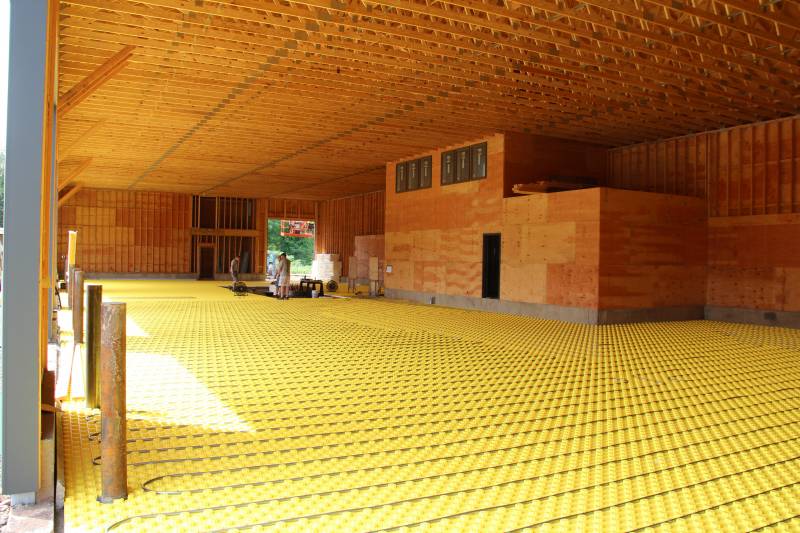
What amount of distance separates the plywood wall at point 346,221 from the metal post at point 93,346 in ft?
72.9

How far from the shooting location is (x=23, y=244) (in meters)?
3.14

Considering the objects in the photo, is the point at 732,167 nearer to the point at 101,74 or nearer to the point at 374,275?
the point at 374,275

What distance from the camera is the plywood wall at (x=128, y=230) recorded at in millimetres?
29016

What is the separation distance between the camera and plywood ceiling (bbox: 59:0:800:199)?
796 centimetres

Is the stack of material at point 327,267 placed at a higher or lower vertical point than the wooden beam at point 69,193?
lower

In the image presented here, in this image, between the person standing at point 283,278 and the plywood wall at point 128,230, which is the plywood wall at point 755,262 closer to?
the person standing at point 283,278

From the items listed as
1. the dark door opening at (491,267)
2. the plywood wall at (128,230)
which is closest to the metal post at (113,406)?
the dark door opening at (491,267)

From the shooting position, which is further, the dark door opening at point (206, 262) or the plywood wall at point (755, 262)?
the dark door opening at point (206, 262)

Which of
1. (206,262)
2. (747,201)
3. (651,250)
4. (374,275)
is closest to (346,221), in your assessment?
(206,262)

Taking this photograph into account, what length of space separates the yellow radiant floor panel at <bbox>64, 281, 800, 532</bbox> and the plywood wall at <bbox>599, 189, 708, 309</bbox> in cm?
384

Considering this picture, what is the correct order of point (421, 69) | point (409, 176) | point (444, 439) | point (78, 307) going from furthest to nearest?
1. point (409, 176)
2. point (421, 69)
3. point (78, 307)
4. point (444, 439)

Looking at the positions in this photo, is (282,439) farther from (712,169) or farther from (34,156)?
Answer: (712,169)

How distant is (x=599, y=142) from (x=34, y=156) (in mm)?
14736

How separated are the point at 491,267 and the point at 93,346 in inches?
441
